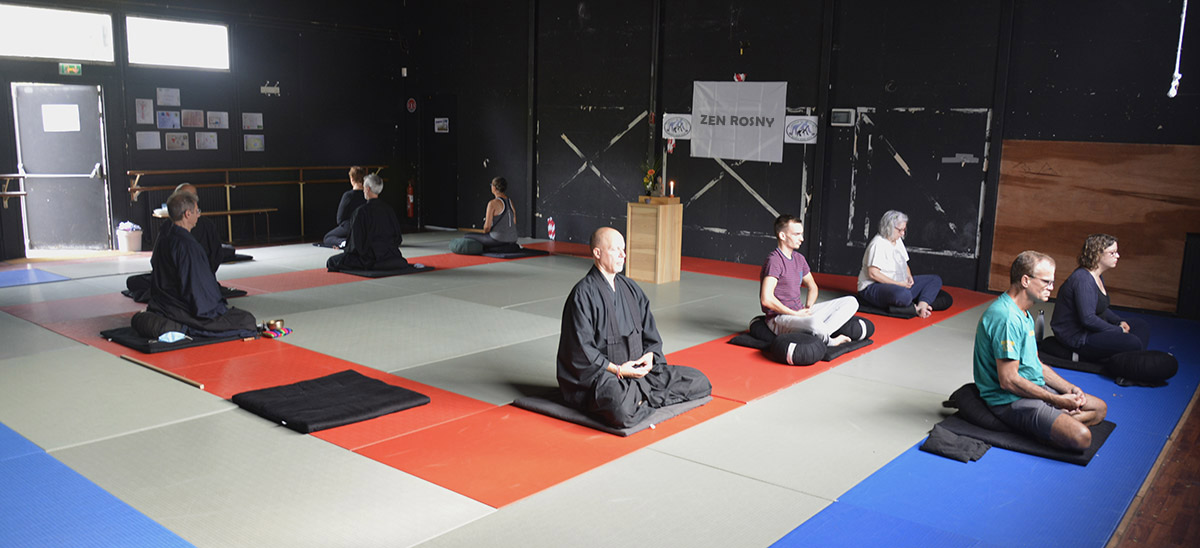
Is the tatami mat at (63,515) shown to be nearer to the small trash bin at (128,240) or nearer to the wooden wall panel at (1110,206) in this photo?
the small trash bin at (128,240)

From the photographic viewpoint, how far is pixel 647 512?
13.7 ft

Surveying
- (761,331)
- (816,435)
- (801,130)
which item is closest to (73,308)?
(761,331)

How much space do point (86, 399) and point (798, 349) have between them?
16.8 ft

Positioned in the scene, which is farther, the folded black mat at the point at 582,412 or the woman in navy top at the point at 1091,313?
the woman in navy top at the point at 1091,313

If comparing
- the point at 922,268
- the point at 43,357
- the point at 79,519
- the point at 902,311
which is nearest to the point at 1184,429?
the point at 902,311

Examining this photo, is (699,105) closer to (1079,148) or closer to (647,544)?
(1079,148)

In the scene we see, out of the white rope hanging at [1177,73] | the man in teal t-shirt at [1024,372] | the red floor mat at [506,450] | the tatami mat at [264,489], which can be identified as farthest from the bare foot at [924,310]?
the tatami mat at [264,489]

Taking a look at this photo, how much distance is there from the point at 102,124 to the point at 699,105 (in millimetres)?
8577

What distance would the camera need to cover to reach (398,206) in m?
16.2

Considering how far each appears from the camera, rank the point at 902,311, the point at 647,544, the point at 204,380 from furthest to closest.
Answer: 1. the point at 902,311
2. the point at 204,380
3. the point at 647,544

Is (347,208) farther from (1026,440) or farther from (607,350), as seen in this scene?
(1026,440)

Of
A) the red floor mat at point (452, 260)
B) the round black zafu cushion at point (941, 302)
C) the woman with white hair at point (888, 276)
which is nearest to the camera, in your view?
the woman with white hair at point (888, 276)

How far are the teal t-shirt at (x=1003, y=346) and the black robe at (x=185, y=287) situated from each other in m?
5.91

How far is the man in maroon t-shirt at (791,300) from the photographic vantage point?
710 centimetres
